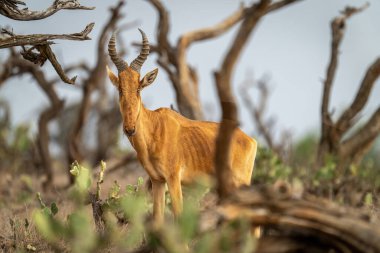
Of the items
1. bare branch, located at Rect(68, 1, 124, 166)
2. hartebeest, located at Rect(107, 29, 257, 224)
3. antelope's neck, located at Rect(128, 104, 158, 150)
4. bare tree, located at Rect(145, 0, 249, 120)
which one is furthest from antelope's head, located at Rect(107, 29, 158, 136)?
bare branch, located at Rect(68, 1, 124, 166)

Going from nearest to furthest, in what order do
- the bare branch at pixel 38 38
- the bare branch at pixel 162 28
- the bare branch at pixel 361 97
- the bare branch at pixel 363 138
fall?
the bare branch at pixel 38 38
the bare branch at pixel 361 97
the bare branch at pixel 363 138
the bare branch at pixel 162 28

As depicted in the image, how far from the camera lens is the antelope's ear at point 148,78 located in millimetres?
6930

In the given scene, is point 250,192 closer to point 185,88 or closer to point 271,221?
point 271,221

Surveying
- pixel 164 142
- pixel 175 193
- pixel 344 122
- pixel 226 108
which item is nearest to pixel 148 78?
pixel 164 142

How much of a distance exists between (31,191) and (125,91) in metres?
10.1

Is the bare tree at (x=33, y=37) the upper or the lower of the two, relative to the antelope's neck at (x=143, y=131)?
upper

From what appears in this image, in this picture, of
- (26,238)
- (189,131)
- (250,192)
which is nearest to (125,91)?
(189,131)

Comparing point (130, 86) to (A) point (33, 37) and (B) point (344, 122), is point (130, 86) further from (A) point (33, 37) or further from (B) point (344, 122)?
(B) point (344, 122)

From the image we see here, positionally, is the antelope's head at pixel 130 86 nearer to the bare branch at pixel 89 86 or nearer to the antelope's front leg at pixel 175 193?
the antelope's front leg at pixel 175 193

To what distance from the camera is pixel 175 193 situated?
6.96m

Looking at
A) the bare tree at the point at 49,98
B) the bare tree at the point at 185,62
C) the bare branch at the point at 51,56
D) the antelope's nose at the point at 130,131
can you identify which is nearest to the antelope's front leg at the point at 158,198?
the antelope's nose at the point at 130,131

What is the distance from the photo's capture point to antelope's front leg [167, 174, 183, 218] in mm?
6961

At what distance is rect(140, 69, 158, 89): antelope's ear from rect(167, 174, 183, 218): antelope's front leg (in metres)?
0.98

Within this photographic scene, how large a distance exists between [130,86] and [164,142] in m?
0.74
